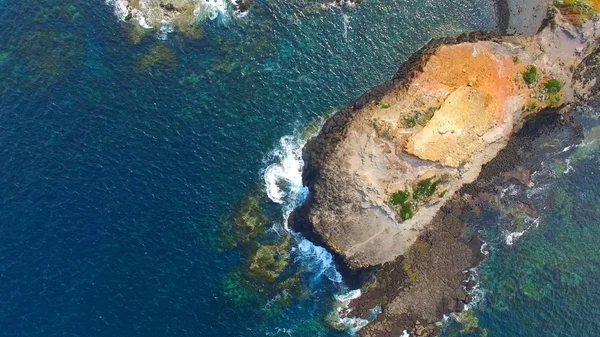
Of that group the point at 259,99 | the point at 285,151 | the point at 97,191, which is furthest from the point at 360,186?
the point at 97,191

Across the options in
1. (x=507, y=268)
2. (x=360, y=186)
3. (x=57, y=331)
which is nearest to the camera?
(x=57, y=331)

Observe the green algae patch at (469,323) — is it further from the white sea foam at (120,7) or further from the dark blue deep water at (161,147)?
the white sea foam at (120,7)

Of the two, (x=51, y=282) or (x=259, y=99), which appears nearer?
(x=51, y=282)

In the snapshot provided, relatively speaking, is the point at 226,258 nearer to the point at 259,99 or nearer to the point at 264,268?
the point at 264,268

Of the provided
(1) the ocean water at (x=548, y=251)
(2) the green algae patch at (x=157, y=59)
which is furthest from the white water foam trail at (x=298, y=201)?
(2) the green algae patch at (x=157, y=59)

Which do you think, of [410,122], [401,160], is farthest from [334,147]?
[410,122]

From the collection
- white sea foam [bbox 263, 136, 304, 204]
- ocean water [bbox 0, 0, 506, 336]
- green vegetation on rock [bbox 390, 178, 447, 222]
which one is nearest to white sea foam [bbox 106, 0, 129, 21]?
ocean water [bbox 0, 0, 506, 336]
